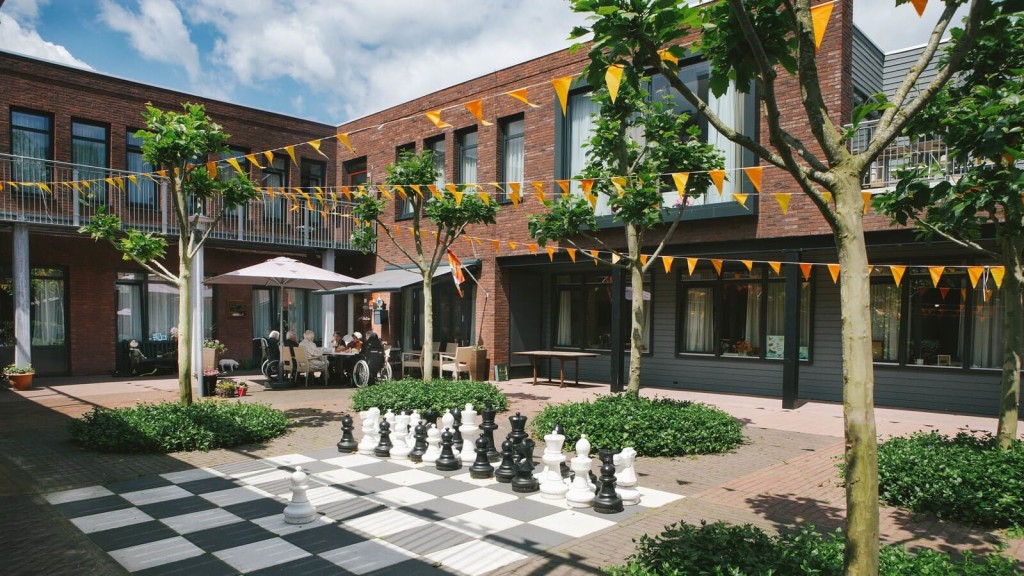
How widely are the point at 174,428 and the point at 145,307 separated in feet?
37.7

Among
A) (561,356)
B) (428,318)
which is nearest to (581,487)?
(428,318)

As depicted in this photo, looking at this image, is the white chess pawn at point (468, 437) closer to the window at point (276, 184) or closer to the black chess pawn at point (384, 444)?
the black chess pawn at point (384, 444)

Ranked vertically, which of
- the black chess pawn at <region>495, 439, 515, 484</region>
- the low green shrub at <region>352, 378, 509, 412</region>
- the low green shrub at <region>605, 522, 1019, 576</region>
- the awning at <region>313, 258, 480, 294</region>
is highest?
the awning at <region>313, 258, 480, 294</region>

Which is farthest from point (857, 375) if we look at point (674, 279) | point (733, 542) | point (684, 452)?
point (674, 279)

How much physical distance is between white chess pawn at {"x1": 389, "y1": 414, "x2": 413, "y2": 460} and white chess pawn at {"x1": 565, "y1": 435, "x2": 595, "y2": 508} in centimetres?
229

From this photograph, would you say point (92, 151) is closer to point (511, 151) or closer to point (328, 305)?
point (328, 305)

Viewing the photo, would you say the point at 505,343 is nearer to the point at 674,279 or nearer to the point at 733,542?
the point at 674,279

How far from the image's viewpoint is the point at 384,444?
24.8ft

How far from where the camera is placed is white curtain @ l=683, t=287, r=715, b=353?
15.1m

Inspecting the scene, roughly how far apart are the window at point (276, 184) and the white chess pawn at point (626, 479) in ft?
51.3

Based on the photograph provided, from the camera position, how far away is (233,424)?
851 centimetres

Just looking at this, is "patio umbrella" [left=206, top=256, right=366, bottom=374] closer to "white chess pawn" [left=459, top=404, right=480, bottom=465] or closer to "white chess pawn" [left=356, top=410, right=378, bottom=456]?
"white chess pawn" [left=356, top=410, right=378, bottom=456]

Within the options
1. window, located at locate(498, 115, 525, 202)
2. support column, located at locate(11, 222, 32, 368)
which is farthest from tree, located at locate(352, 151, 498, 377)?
support column, located at locate(11, 222, 32, 368)

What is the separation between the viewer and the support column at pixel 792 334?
12.0 metres
